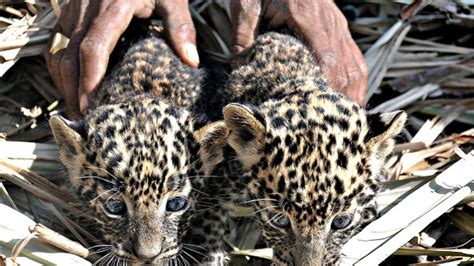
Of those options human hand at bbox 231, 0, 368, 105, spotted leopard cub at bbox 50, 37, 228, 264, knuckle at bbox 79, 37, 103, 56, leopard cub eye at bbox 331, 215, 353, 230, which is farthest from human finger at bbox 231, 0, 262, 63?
leopard cub eye at bbox 331, 215, 353, 230

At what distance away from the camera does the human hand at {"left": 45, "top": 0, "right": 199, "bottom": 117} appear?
7266 mm

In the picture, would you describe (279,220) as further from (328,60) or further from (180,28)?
(180,28)

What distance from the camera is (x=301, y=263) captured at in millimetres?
5559

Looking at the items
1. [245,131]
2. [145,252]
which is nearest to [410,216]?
[245,131]

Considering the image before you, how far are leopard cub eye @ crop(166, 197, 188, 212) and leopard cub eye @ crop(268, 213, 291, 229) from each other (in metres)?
0.67

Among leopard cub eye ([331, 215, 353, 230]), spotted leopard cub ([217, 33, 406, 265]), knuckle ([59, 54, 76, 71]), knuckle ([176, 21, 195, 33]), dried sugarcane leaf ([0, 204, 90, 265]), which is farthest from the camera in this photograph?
knuckle ([176, 21, 195, 33])

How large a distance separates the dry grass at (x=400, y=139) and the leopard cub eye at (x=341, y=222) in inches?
31.9

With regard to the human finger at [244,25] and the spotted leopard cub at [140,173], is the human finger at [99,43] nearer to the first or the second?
the spotted leopard cub at [140,173]

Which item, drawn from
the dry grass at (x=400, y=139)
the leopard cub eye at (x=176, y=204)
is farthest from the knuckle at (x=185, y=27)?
the leopard cub eye at (x=176, y=204)

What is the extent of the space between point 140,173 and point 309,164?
1.17 m

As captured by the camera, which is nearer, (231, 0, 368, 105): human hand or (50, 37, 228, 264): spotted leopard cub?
(50, 37, 228, 264): spotted leopard cub

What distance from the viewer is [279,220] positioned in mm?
5664

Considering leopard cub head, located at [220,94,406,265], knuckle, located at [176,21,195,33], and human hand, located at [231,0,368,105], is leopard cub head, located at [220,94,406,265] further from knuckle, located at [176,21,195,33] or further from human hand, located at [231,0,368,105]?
knuckle, located at [176,21,195,33]

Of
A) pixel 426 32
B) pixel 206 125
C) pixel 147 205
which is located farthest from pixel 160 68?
pixel 426 32
